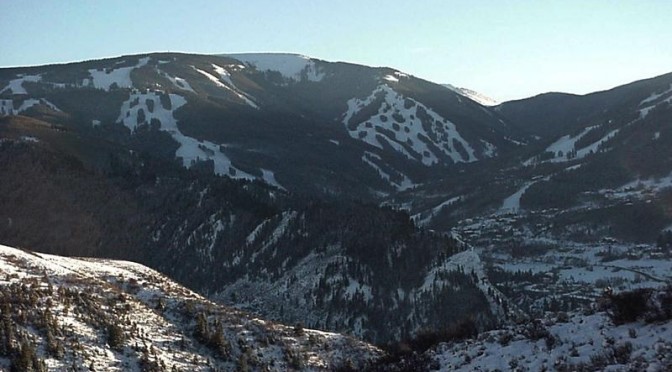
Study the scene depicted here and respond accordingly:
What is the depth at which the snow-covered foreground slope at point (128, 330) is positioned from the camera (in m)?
33.3

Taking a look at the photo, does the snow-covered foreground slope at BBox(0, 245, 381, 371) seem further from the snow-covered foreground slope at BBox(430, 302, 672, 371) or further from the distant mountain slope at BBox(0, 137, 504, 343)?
the distant mountain slope at BBox(0, 137, 504, 343)

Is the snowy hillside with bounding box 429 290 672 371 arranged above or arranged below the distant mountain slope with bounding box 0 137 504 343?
above

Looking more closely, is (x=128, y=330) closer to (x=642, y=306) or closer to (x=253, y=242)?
(x=642, y=306)

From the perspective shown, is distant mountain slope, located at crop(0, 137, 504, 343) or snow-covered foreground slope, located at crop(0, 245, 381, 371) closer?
A: snow-covered foreground slope, located at crop(0, 245, 381, 371)

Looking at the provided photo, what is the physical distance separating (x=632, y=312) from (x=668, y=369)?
523 centimetres

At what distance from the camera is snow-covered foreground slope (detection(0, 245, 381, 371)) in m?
33.3

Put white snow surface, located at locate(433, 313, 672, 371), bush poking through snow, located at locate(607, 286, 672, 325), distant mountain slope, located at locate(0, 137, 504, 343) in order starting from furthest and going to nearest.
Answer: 1. distant mountain slope, located at locate(0, 137, 504, 343)
2. bush poking through snow, located at locate(607, 286, 672, 325)
3. white snow surface, located at locate(433, 313, 672, 371)

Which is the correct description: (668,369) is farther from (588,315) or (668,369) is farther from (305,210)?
(305,210)

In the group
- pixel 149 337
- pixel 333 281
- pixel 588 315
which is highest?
pixel 588 315

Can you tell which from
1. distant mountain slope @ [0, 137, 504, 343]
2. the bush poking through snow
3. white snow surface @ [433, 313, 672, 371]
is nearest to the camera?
white snow surface @ [433, 313, 672, 371]

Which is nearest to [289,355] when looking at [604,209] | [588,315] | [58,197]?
[588,315]

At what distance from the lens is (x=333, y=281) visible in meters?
86.1

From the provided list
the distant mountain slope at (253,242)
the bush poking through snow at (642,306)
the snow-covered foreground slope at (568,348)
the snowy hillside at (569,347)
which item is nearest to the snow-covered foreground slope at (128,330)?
the snowy hillside at (569,347)

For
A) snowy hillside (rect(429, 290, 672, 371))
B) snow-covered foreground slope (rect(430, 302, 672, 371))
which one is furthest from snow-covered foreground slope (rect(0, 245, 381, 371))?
snow-covered foreground slope (rect(430, 302, 672, 371))
